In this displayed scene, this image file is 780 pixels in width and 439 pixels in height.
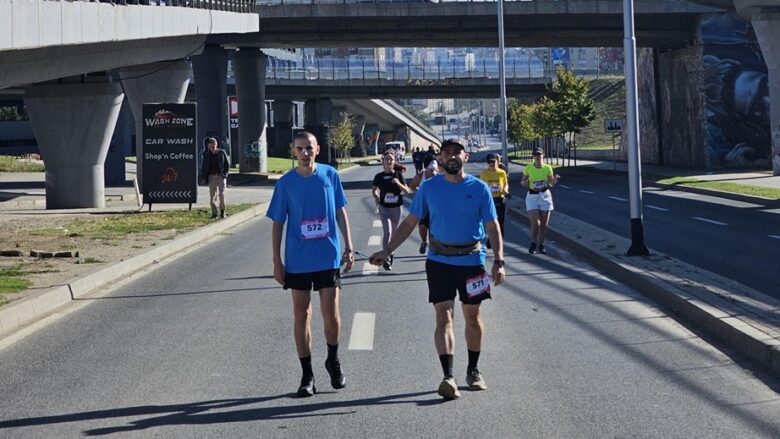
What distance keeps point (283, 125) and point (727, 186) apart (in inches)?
2622

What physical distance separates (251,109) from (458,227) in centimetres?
Result: 5623

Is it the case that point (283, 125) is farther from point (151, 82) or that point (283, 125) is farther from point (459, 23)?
point (151, 82)

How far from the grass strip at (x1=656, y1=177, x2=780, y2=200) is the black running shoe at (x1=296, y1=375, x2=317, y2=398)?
27.3 metres

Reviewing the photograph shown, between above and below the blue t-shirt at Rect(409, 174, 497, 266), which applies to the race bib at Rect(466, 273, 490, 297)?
below

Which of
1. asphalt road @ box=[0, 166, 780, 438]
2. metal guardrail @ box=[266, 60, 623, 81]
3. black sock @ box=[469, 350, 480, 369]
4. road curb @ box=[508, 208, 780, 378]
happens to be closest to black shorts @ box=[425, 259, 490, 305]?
black sock @ box=[469, 350, 480, 369]

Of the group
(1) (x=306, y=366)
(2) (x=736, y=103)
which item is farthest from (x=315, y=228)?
(2) (x=736, y=103)

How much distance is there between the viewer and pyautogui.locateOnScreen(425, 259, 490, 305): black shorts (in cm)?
855

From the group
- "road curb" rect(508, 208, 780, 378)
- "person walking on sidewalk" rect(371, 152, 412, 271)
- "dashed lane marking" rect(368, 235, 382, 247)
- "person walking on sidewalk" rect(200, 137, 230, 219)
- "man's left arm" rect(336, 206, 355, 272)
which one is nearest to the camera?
"man's left arm" rect(336, 206, 355, 272)

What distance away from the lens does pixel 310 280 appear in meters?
8.69

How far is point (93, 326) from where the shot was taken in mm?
12359

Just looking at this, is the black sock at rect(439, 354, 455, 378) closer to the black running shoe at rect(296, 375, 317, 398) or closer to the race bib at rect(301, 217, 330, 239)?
the black running shoe at rect(296, 375, 317, 398)

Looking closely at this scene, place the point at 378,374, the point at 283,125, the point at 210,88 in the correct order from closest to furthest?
the point at 378,374
the point at 210,88
the point at 283,125

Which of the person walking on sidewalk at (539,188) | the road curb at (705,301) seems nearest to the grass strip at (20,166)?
the person walking on sidewalk at (539,188)

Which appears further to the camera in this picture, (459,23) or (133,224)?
(459,23)
